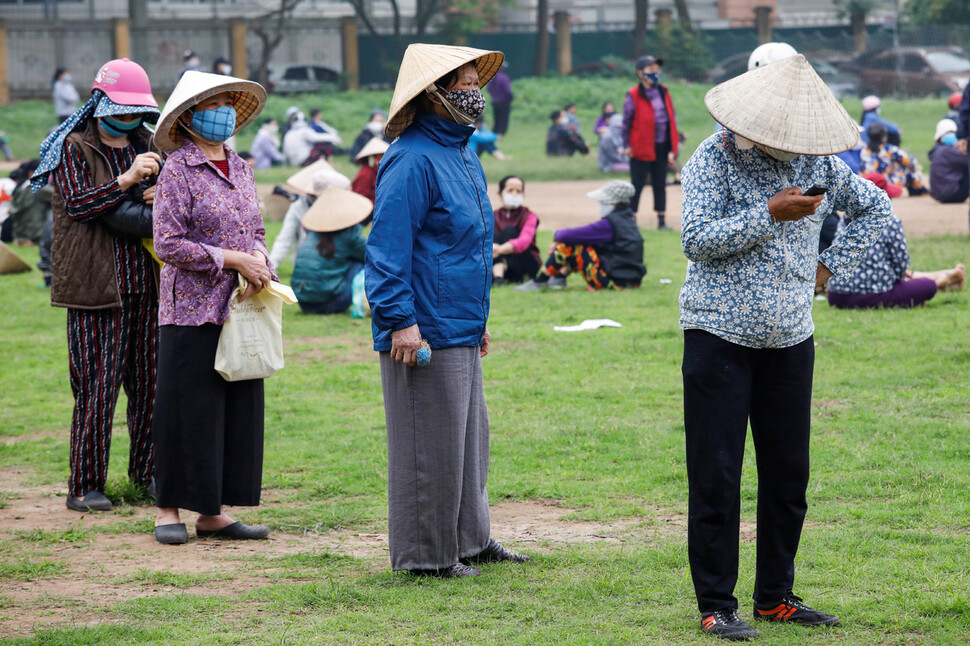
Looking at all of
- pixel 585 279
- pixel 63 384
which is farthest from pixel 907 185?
pixel 63 384

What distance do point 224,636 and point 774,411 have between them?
1999 mm

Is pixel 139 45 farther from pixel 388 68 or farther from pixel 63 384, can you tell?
pixel 63 384

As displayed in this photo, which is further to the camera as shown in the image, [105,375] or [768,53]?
[768,53]

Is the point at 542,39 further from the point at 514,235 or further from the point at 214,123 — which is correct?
the point at 214,123

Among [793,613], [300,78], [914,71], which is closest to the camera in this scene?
[793,613]

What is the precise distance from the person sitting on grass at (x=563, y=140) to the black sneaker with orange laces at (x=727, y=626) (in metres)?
23.3

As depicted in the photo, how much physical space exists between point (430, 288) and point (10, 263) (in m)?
11.3

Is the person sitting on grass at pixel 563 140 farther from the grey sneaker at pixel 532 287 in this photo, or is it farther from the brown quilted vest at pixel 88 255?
the brown quilted vest at pixel 88 255

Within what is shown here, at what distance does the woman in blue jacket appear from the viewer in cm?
434

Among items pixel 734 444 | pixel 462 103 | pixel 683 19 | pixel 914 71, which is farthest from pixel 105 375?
pixel 683 19

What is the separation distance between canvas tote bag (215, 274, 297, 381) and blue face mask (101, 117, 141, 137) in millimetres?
1152

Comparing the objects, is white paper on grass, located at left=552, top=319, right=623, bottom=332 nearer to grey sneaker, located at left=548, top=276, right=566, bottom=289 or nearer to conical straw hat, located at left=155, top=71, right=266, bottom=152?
grey sneaker, located at left=548, top=276, right=566, bottom=289

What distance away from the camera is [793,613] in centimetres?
402

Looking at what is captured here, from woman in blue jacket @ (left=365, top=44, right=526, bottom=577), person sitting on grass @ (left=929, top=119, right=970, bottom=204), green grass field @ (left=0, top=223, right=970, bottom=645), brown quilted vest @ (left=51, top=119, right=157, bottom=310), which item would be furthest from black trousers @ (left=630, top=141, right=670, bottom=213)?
woman in blue jacket @ (left=365, top=44, right=526, bottom=577)
